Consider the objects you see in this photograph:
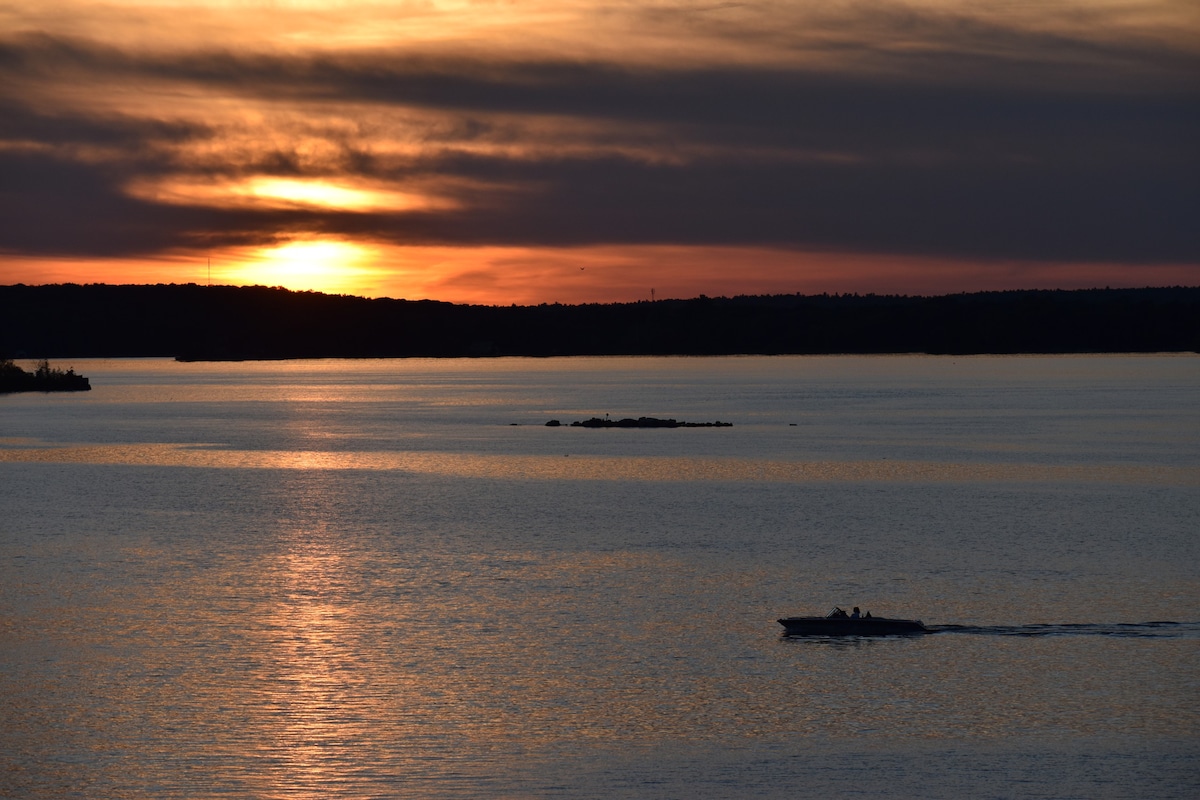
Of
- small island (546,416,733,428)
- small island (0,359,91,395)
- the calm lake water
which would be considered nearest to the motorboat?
the calm lake water

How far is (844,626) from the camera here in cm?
2889

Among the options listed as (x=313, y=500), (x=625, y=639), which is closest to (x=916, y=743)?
(x=625, y=639)

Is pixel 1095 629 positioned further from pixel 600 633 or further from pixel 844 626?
pixel 600 633

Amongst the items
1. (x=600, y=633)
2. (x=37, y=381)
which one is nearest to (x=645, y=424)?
(x=600, y=633)

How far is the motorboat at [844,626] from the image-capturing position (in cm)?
2884

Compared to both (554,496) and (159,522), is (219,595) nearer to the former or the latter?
(159,522)

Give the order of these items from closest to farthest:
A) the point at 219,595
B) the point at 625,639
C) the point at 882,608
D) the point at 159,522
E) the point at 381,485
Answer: the point at 625,639 < the point at 882,608 < the point at 219,595 < the point at 159,522 < the point at 381,485

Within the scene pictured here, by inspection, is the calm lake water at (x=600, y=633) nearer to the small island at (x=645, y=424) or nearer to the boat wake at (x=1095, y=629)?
the boat wake at (x=1095, y=629)

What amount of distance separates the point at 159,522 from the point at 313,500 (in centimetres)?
959

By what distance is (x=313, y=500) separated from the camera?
192ft

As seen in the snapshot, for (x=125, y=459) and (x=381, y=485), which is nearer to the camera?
(x=381, y=485)

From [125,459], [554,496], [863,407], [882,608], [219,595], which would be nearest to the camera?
[882,608]

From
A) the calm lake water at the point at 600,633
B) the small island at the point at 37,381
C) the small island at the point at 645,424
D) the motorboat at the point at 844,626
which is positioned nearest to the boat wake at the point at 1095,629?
the calm lake water at the point at 600,633

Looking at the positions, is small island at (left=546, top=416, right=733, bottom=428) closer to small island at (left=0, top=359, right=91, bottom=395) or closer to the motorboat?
the motorboat
